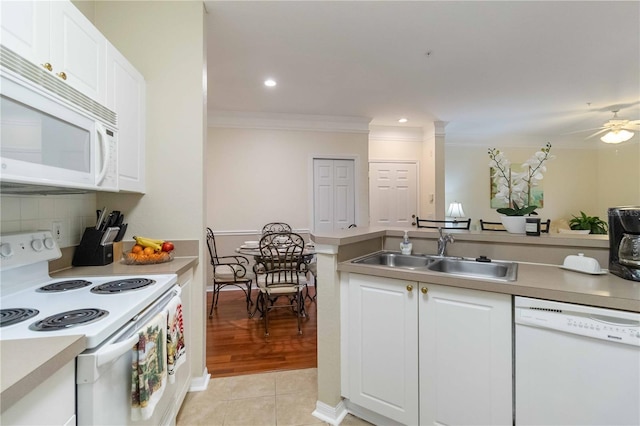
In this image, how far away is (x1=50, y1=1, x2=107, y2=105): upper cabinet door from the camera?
1.24m

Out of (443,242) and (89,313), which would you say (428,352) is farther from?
(89,313)

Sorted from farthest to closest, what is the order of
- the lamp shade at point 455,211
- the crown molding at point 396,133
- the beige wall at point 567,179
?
1. the beige wall at point 567,179
2. the lamp shade at point 455,211
3. the crown molding at point 396,133

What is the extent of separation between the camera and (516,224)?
1812 millimetres

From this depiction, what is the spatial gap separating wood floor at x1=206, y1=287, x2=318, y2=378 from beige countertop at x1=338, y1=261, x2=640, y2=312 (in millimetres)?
1290

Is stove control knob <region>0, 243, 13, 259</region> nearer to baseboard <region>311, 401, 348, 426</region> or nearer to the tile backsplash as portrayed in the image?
the tile backsplash

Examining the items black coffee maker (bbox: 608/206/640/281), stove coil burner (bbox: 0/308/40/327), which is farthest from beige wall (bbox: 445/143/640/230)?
stove coil burner (bbox: 0/308/40/327)

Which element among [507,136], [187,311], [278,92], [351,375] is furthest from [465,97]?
[187,311]

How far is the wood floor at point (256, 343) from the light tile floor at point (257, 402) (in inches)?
4.7

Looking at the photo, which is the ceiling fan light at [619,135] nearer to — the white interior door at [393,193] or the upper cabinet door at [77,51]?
the white interior door at [393,193]

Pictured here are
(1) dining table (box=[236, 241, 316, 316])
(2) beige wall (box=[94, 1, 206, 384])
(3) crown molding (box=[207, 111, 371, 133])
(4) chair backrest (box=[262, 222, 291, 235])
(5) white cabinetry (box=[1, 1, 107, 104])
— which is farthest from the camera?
(4) chair backrest (box=[262, 222, 291, 235])

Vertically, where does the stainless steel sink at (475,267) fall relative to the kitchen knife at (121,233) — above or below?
below

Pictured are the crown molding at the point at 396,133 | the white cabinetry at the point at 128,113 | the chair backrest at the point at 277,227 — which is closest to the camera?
the white cabinetry at the point at 128,113

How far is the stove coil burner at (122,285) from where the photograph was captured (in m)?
1.23

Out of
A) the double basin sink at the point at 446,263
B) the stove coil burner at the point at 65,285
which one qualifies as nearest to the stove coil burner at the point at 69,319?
the stove coil burner at the point at 65,285
